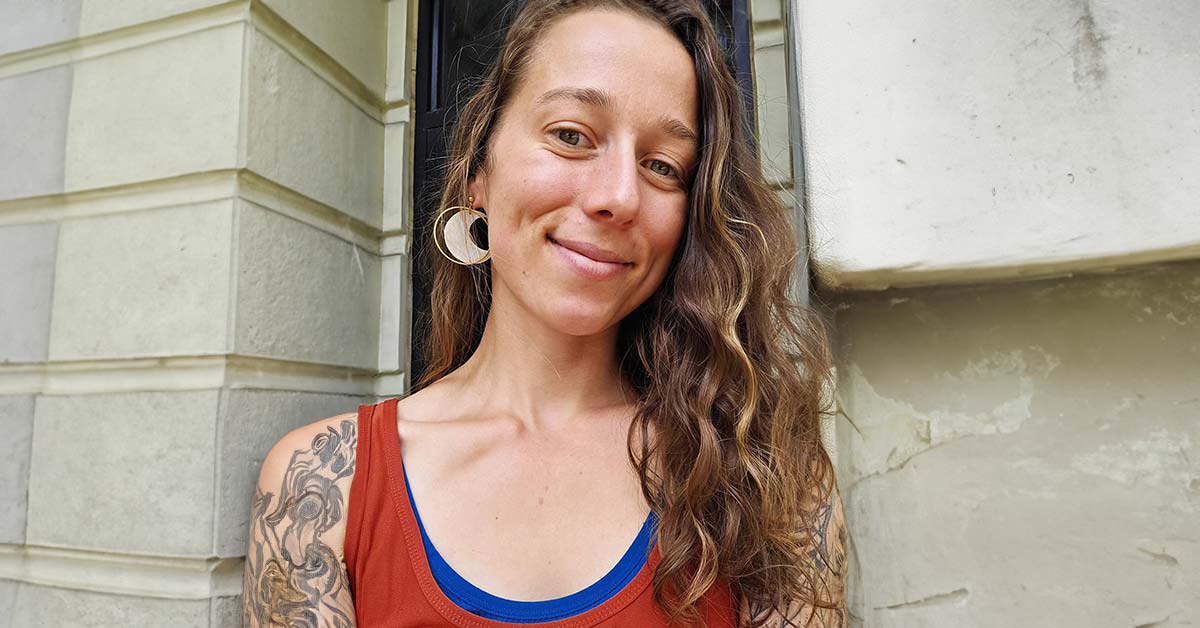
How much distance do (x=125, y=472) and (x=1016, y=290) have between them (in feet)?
6.30

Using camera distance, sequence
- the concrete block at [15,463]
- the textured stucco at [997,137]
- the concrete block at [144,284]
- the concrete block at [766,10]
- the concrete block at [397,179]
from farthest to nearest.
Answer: the concrete block at [397,179], the concrete block at [766,10], the concrete block at [15,463], the concrete block at [144,284], the textured stucco at [997,137]

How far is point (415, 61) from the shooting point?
80.5 inches

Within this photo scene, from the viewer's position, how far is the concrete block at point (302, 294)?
1.51 metres

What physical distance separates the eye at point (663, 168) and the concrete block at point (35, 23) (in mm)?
1401

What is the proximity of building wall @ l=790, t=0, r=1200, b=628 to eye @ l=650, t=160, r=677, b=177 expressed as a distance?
1.03ft

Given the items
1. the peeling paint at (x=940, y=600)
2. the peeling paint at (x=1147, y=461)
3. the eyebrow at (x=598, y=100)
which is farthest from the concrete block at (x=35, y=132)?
the peeling paint at (x=1147, y=461)

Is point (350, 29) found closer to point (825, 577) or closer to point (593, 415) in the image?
point (593, 415)

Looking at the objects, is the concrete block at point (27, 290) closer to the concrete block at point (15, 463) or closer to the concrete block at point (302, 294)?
the concrete block at point (15, 463)

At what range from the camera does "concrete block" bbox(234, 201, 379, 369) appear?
59.5 inches

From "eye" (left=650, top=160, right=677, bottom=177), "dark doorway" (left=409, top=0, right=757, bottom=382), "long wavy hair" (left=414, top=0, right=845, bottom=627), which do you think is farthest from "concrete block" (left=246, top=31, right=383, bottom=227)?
"eye" (left=650, top=160, right=677, bottom=177)

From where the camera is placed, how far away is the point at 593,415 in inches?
63.5

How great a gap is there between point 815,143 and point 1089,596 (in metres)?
1.07

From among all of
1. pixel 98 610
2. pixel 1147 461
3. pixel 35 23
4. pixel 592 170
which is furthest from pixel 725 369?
pixel 35 23

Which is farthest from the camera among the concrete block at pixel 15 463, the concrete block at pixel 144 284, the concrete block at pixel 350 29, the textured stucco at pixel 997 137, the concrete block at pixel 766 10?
the concrete block at pixel 766 10
